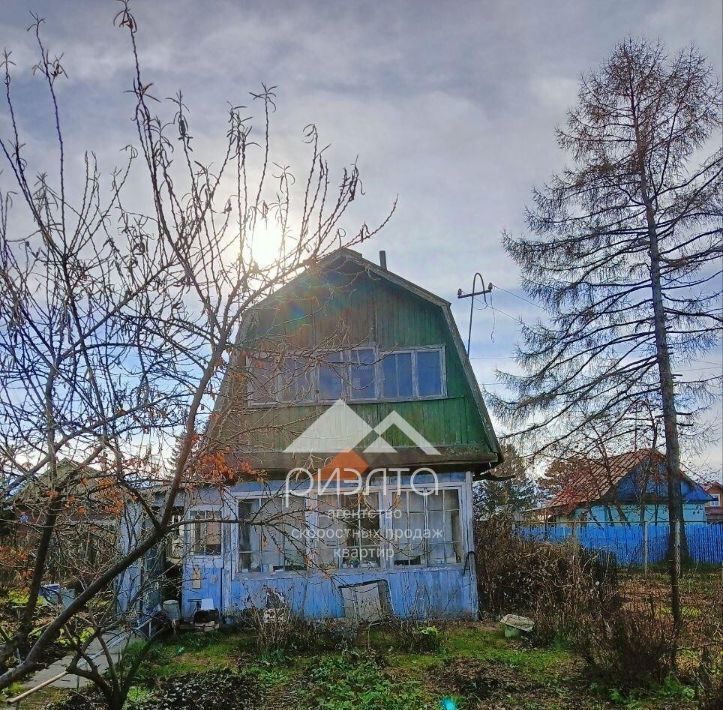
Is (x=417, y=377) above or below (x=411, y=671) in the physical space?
above

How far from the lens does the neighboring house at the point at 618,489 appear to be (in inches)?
661

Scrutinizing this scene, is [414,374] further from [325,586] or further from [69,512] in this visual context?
[69,512]

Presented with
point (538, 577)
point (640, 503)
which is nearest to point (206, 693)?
point (538, 577)

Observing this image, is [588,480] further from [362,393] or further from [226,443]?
[226,443]

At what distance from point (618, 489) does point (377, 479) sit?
15786 millimetres

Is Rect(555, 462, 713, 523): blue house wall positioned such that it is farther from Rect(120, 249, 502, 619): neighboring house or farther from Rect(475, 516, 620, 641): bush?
Rect(120, 249, 502, 619): neighboring house

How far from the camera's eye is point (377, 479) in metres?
11.5

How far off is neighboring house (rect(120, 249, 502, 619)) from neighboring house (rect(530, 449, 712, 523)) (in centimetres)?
497

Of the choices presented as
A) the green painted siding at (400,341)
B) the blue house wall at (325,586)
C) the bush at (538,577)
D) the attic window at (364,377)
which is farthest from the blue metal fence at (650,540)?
the attic window at (364,377)

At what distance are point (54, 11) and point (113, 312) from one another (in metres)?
1.86

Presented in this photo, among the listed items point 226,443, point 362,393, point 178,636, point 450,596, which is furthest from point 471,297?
point 226,443

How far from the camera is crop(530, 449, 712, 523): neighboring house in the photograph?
1679 cm

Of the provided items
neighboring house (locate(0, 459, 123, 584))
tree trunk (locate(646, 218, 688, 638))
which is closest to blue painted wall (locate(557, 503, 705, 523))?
tree trunk (locate(646, 218, 688, 638))

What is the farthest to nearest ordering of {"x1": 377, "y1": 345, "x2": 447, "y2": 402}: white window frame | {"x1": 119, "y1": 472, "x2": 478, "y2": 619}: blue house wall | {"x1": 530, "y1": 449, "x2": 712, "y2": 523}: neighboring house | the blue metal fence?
1. the blue metal fence
2. {"x1": 530, "y1": 449, "x2": 712, "y2": 523}: neighboring house
3. {"x1": 377, "y1": 345, "x2": 447, "y2": 402}: white window frame
4. {"x1": 119, "y1": 472, "x2": 478, "y2": 619}: blue house wall
